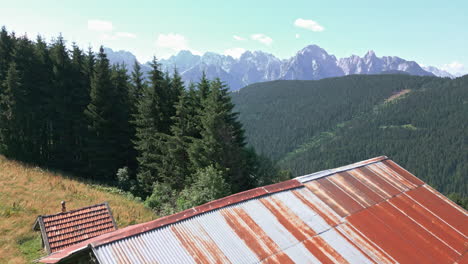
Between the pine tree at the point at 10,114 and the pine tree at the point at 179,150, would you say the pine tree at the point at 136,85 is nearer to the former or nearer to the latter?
the pine tree at the point at 179,150

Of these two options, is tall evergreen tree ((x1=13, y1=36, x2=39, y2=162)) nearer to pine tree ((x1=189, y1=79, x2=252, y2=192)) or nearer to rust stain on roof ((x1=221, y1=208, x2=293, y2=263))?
pine tree ((x1=189, y1=79, x2=252, y2=192))

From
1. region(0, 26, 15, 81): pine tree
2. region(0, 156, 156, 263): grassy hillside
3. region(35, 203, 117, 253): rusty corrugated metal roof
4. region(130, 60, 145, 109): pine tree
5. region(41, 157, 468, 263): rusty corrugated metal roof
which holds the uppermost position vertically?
region(0, 26, 15, 81): pine tree

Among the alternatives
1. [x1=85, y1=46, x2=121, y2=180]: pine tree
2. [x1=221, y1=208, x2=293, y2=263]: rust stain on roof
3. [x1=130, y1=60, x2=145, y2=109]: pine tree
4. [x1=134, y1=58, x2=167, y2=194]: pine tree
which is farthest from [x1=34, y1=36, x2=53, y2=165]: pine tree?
[x1=221, y1=208, x2=293, y2=263]: rust stain on roof

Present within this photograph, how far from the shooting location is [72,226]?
1087 centimetres

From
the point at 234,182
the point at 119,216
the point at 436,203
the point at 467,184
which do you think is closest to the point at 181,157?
the point at 234,182

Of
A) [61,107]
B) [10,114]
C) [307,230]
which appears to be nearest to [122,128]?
[61,107]

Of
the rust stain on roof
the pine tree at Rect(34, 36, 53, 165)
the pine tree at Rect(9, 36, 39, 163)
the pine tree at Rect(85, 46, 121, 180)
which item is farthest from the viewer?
the pine tree at Rect(34, 36, 53, 165)

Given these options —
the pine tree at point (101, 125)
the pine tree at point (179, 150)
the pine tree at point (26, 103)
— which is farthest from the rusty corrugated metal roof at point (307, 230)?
the pine tree at point (26, 103)

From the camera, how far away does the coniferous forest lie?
81.7 feet

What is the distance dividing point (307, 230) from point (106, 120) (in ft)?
87.4

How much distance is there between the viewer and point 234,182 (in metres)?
24.0

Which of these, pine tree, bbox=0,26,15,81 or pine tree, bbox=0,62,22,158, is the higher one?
pine tree, bbox=0,26,15,81

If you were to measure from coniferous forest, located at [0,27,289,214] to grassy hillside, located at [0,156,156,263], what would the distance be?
4075 millimetres

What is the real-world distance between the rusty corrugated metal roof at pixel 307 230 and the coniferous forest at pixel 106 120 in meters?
12.9
